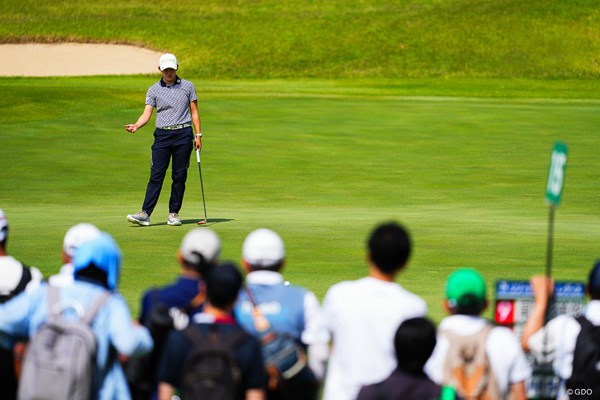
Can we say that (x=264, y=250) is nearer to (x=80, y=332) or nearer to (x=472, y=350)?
(x=80, y=332)

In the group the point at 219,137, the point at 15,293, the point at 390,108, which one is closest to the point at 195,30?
the point at 390,108

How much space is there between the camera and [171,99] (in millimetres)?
16531

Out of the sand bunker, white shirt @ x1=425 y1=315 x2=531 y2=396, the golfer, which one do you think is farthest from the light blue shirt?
the sand bunker

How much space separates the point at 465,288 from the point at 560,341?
86cm

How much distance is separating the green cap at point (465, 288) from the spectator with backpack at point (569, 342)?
0.71 m

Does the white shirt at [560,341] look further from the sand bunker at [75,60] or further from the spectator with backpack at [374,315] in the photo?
the sand bunker at [75,60]

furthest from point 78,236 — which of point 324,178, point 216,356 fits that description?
point 324,178

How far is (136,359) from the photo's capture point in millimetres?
5953

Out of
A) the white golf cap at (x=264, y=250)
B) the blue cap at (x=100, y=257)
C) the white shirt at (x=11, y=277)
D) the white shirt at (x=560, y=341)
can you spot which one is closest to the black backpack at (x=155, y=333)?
the blue cap at (x=100, y=257)

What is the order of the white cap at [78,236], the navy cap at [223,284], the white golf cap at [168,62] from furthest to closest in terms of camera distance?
the white golf cap at [168,62]
the white cap at [78,236]
the navy cap at [223,284]

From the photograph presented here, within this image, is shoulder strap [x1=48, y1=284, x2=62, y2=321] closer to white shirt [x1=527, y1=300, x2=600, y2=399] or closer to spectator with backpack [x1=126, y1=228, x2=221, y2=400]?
spectator with backpack [x1=126, y1=228, x2=221, y2=400]

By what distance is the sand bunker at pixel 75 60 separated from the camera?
56.1m

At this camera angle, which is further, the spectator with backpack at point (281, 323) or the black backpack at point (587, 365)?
the black backpack at point (587, 365)

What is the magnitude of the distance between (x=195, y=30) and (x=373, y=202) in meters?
48.1
